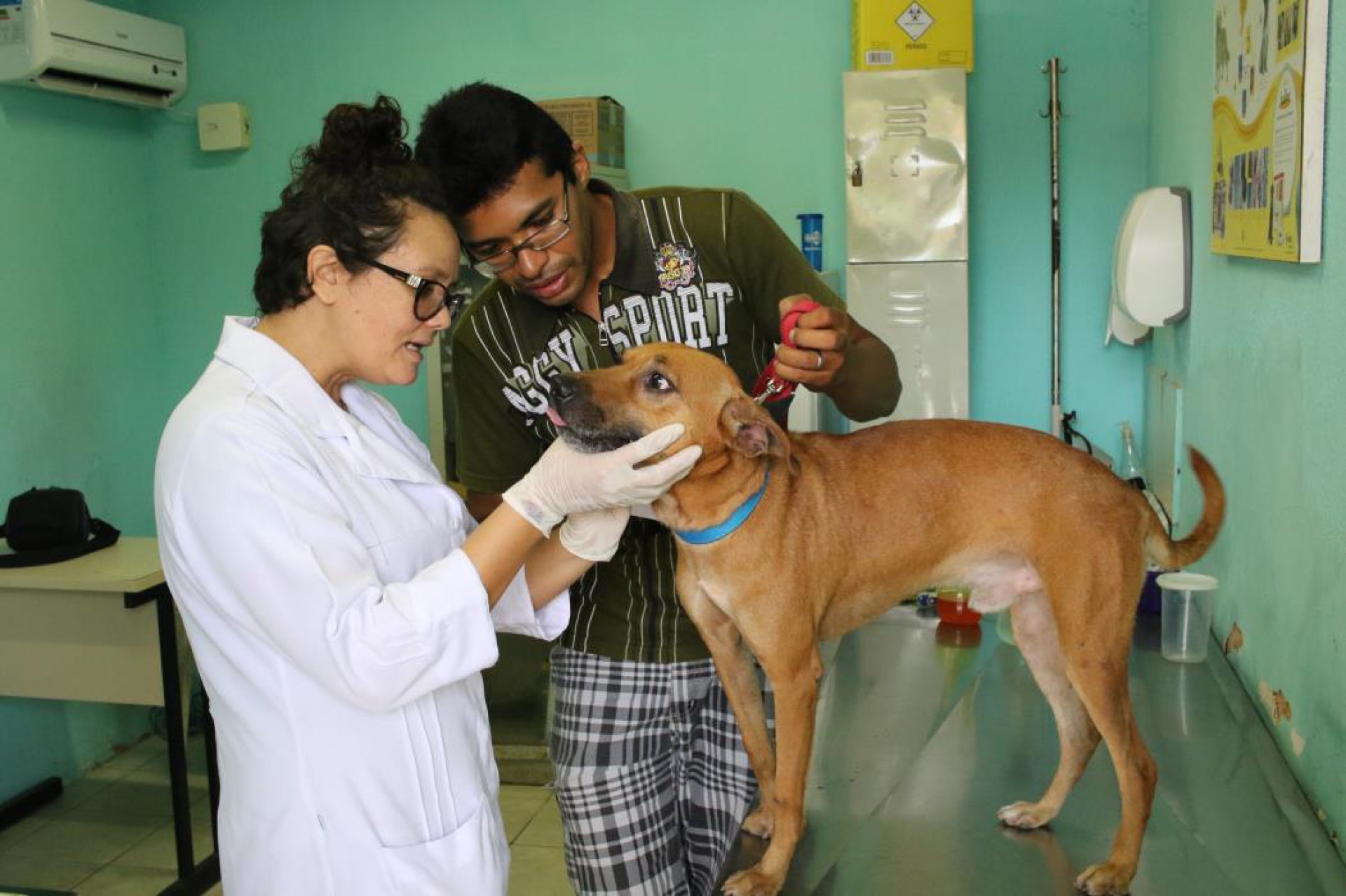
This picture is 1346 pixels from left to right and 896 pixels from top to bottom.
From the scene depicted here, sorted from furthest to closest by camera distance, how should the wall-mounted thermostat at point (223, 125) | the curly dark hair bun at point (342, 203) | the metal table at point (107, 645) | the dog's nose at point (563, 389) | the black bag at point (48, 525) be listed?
the wall-mounted thermostat at point (223, 125) → the black bag at point (48, 525) → the metal table at point (107, 645) → the dog's nose at point (563, 389) → the curly dark hair bun at point (342, 203)

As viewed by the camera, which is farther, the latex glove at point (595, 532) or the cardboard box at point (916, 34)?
the cardboard box at point (916, 34)

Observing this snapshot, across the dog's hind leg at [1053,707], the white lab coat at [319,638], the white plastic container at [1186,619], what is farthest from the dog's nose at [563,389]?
the white plastic container at [1186,619]

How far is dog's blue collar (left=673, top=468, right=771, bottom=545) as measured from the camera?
1.74 meters

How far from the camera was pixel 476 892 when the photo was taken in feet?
4.96

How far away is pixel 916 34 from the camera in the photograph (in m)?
4.10

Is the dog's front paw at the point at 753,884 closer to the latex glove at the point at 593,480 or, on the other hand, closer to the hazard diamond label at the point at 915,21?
the latex glove at the point at 593,480

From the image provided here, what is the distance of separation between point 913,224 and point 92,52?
9.98ft

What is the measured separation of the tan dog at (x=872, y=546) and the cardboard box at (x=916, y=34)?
2547 mm

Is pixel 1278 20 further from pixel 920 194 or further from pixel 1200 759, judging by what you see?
pixel 920 194

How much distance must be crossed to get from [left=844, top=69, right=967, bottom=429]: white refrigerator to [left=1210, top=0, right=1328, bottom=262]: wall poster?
1314 millimetres

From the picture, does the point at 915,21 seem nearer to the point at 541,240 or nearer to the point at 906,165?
the point at 906,165

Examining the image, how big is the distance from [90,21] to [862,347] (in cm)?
372

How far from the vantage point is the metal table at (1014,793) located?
1.72 metres

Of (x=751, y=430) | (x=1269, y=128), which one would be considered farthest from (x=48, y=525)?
(x=1269, y=128)
